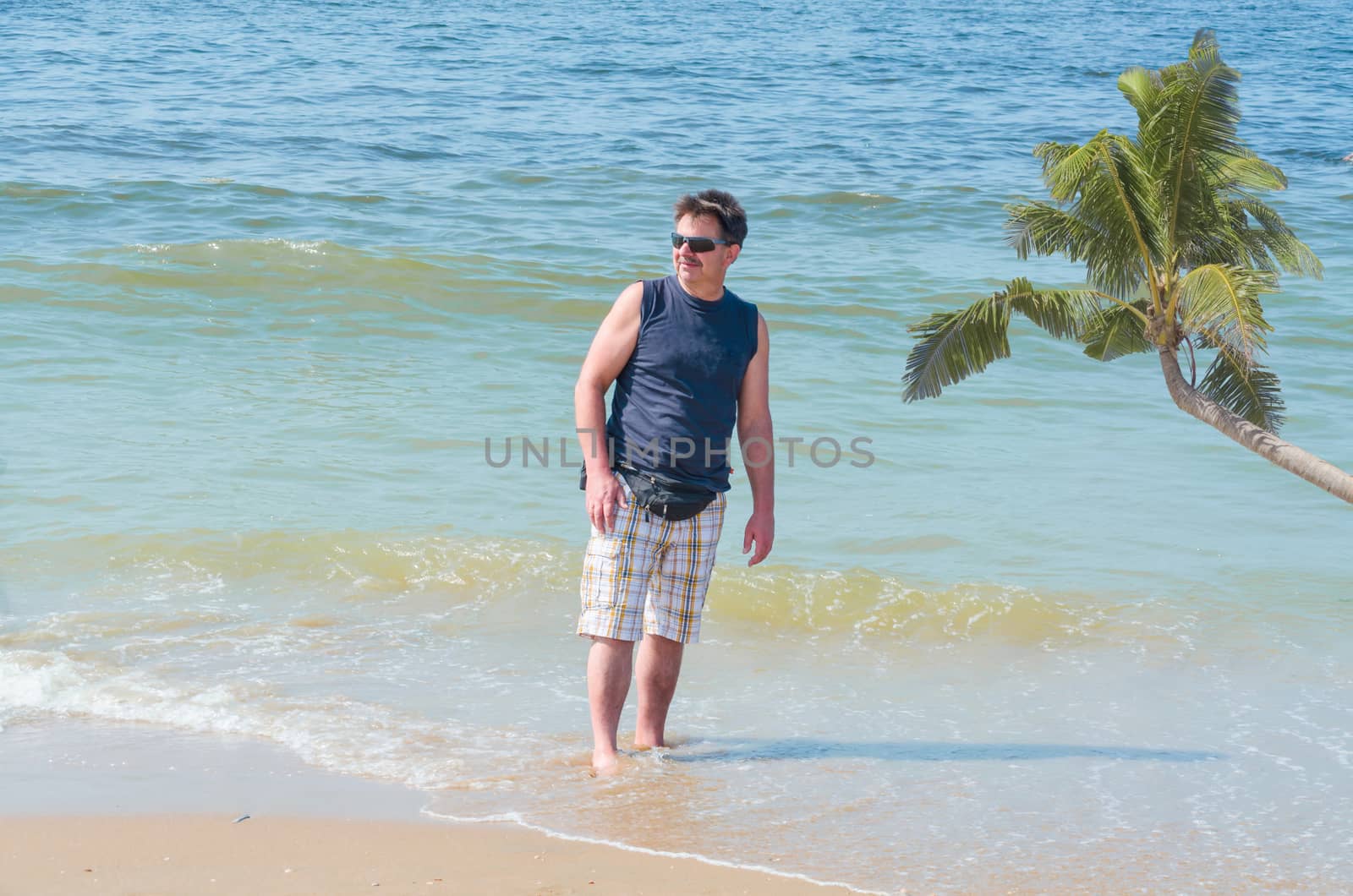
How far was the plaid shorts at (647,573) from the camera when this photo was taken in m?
4.26

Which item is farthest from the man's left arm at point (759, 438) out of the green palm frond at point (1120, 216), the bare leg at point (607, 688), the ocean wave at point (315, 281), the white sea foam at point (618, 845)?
the ocean wave at point (315, 281)

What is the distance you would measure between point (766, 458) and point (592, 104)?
814 inches

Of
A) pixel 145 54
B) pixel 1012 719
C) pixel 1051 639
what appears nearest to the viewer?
pixel 1012 719

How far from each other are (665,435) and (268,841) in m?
1.60

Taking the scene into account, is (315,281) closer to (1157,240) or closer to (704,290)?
(1157,240)

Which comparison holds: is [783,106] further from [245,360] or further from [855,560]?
[855,560]

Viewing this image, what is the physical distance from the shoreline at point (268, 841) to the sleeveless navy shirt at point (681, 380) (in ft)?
3.76

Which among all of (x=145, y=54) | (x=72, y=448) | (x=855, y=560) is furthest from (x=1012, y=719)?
(x=145, y=54)

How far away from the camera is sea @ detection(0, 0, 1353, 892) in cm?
439

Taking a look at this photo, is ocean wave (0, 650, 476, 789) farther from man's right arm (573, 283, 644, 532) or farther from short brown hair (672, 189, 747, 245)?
short brown hair (672, 189, 747, 245)

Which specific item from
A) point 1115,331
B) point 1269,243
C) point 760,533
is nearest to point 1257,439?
point 1115,331

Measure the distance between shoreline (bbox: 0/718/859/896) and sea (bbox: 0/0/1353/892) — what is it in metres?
0.14

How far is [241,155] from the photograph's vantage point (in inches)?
757

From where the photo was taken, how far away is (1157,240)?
5.48 m
